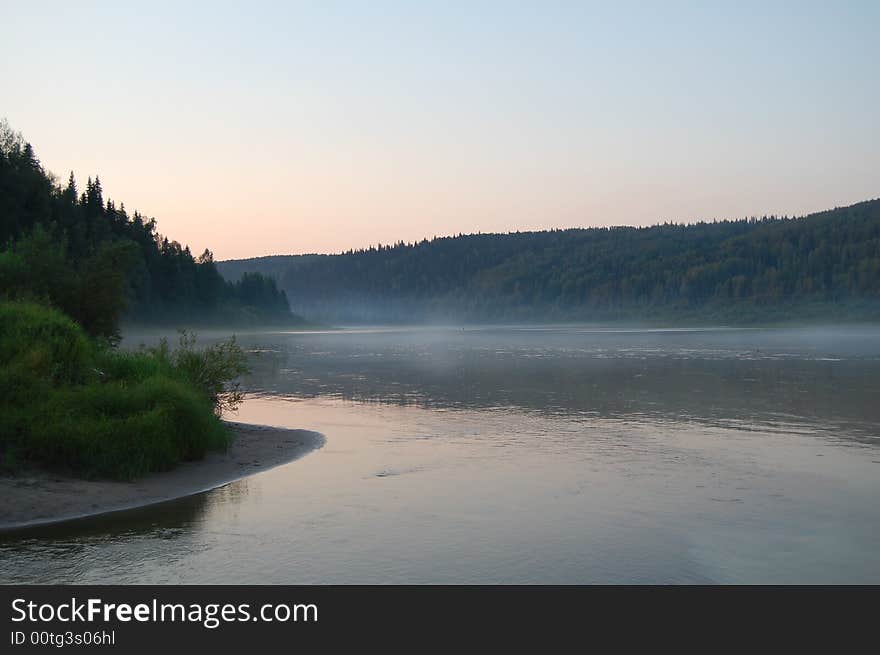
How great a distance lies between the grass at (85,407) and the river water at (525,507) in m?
1.83

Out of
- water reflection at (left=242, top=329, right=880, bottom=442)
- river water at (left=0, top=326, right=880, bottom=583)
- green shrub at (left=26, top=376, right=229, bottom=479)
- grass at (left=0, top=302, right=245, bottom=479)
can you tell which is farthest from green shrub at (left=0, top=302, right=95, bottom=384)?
water reflection at (left=242, top=329, right=880, bottom=442)

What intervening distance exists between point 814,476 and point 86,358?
51.6 feet

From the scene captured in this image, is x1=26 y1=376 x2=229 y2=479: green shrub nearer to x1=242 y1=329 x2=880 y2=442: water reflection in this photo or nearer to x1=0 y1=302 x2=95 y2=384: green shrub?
x1=0 y1=302 x2=95 y2=384: green shrub

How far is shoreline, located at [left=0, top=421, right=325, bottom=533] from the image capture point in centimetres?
1344

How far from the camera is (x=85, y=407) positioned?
16.3m

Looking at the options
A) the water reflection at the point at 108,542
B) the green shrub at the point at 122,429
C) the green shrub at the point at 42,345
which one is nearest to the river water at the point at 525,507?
the water reflection at the point at 108,542

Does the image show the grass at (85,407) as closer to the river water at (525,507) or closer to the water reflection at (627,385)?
the river water at (525,507)

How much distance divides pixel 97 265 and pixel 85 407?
10957 mm

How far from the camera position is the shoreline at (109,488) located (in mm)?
13438

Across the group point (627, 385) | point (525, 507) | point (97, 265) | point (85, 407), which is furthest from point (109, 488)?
point (627, 385)

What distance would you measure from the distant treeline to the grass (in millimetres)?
3506
